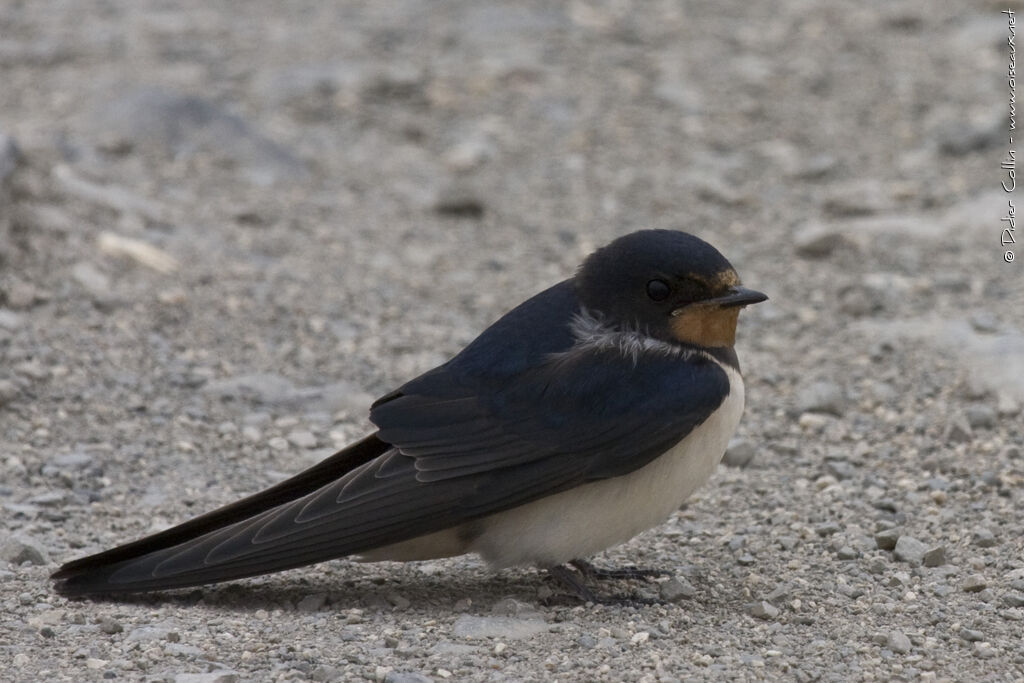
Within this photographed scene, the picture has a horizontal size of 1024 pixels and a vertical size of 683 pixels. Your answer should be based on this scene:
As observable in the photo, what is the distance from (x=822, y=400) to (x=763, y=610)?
1370 mm

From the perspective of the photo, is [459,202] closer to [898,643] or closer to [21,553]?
[21,553]

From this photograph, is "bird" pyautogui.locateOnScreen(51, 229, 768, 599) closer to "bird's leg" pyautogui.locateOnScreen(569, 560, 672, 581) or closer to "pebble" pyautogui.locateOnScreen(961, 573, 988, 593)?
"bird's leg" pyautogui.locateOnScreen(569, 560, 672, 581)

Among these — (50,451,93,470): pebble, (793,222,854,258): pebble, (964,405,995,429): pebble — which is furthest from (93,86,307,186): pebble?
(964,405,995,429): pebble

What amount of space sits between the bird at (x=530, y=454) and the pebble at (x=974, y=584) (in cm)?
59

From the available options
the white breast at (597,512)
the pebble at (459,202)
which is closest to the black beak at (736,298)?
the white breast at (597,512)

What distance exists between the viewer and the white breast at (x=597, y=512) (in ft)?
10.6

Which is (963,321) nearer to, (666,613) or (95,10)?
(666,613)

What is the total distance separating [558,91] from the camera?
23.4ft

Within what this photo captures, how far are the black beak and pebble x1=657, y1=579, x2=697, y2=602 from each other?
2.04ft

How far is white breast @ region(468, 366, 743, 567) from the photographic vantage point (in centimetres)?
324

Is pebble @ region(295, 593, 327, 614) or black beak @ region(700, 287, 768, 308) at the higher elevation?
black beak @ region(700, 287, 768, 308)

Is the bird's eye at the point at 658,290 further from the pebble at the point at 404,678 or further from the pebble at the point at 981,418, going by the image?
the pebble at the point at 981,418

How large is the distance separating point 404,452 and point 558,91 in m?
4.14

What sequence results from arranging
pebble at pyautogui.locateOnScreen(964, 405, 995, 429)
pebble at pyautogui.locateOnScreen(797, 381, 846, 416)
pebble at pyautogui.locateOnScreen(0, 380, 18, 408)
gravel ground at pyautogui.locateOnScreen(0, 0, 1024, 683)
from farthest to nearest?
pebble at pyautogui.locateOnScreen(797, 381, 846, 416) < pebble at pyautogui.locateOnScreen(964, 405, 995, 429) < pebble at pyautogui.locateOnScreen(0, 380, 18, 408) < gravel ground at pyautogui.locateOnScreen(0, 0, 1024, 683)
